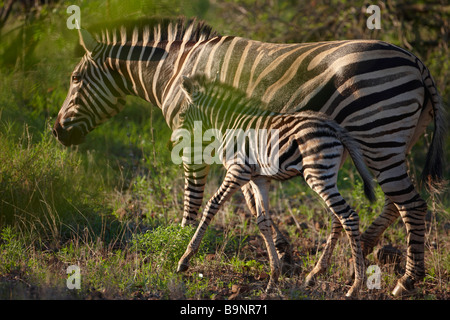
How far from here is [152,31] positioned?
6422 mm

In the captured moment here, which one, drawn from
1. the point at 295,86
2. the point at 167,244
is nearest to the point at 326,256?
the point at 167,244

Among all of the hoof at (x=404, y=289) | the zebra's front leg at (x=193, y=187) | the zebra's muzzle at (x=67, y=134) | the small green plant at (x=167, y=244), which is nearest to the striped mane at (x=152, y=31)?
the zebra's muzzle at (x=67, y=134)

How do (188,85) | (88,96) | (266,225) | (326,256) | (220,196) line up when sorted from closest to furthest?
1. (220,196)
2. (266,225)
3. (326,256)
4. (188,85)
5. (88,96)

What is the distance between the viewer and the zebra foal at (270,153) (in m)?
4.53

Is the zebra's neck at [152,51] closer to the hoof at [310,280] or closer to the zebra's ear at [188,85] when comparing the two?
the zebra's ear at [188,85]

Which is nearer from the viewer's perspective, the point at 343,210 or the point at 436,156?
the point at 343,210

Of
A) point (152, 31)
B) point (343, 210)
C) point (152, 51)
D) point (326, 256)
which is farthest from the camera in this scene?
point (152, 31)

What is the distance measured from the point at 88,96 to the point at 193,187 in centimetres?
182

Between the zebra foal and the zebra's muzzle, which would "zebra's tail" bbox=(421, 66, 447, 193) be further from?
the zebra's muzzle

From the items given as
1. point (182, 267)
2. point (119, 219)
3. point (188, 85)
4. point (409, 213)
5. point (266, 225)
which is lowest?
point (182, 267)

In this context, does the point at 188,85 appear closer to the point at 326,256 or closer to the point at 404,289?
the point at 326,256

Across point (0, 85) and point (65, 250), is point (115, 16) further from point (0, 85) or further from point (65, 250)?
point (65, 250)

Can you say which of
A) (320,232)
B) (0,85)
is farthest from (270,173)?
(0,85)

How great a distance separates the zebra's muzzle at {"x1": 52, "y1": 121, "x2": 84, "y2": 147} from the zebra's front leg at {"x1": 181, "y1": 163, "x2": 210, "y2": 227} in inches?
64.5
